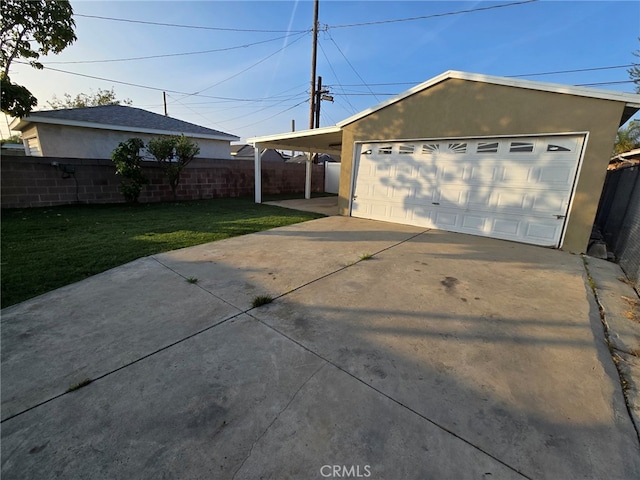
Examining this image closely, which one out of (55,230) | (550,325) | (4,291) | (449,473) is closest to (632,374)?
(550,325)

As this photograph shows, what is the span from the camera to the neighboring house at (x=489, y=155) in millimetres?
4977

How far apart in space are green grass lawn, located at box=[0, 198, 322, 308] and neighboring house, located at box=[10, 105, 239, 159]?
11.6 feet

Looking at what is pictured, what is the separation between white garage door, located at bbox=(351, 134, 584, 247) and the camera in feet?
17.5

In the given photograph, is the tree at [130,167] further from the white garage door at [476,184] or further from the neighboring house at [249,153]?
the neighboring house at [249,153]

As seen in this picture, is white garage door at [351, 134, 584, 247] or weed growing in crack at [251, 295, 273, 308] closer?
weed growing in crack at [251, 295, 273, 308]

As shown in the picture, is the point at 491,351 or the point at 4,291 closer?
the point at 491,351

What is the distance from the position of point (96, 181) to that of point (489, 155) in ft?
36.1

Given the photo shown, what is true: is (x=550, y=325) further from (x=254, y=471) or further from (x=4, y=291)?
(x=4, y=291)

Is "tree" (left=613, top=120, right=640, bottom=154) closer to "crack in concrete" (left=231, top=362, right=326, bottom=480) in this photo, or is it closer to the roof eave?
"crack in concrete" (left=231, top=362, right=326, bottom=480)

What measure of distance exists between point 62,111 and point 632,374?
15.4 meters

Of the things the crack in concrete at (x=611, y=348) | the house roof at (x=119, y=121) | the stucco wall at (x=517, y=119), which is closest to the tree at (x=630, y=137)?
the stucco wall at (x=517, y=119)

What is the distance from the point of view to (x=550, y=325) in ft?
9.04

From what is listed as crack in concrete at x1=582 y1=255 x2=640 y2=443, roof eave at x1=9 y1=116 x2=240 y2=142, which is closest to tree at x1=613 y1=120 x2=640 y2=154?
crack in concrete at x1=582 y1=255 x2=640 y2=443

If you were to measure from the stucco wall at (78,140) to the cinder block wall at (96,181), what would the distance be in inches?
102
